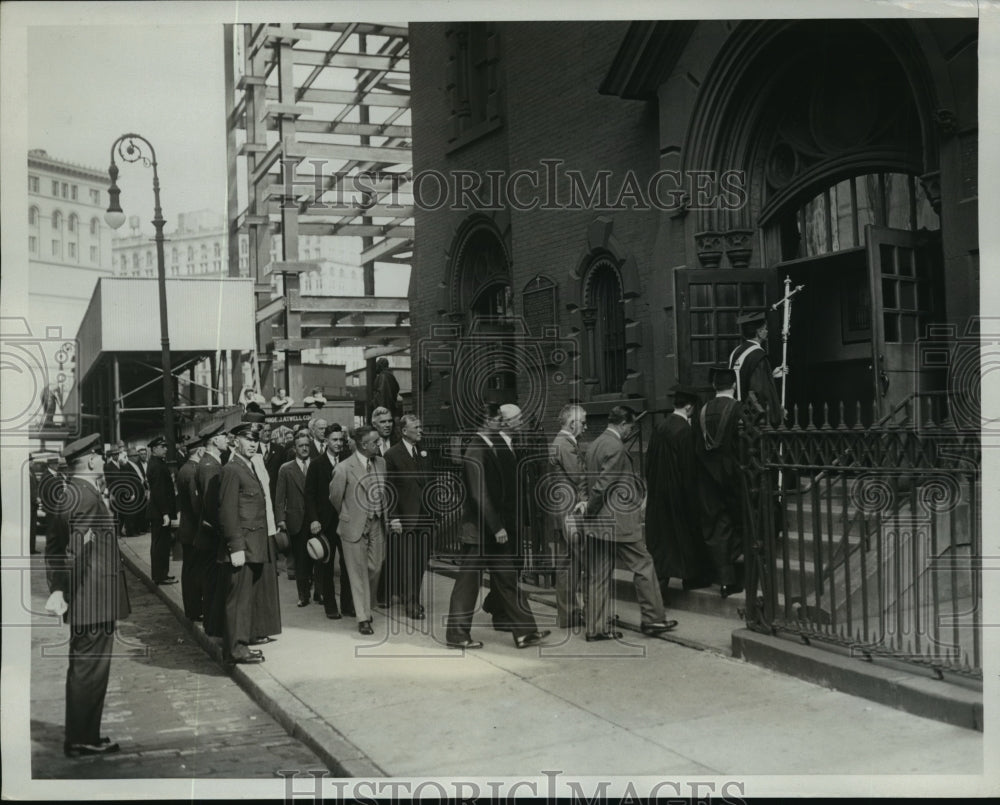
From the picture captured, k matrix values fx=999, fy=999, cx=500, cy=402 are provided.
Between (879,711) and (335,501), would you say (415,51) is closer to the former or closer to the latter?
(335,501)

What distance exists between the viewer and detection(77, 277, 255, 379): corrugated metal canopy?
16.1m

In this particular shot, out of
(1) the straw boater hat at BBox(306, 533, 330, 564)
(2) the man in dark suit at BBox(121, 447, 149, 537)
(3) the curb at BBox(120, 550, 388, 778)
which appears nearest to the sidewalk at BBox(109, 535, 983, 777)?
(3) the curb at BBox(120, 550, 388, 778)

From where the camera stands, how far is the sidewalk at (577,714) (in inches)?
227

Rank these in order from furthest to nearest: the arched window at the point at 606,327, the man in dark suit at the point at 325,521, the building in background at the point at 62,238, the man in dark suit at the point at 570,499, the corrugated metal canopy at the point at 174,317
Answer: the corrugated metal canopy at the point at 174,317 → the arched window at the point at 606,327 → the man in dark suit at the point at 325,521 → the man in dark suit at the point at 570,499 → the building in background at the point at 62,238

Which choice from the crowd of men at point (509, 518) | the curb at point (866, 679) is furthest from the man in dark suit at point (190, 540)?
the curb at point (866, 679)

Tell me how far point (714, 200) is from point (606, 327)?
9.69 feet

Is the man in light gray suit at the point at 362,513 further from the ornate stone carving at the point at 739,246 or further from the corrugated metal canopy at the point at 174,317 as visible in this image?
the corrugated metal canopy at the point at 174,317

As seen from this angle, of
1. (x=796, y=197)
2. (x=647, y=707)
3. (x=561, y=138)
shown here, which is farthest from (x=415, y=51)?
(x=647, y=707)

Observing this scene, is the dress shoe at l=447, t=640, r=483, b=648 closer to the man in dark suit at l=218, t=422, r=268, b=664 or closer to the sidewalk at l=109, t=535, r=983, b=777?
the sidewalk at l=109, t=535, r=983, b=777

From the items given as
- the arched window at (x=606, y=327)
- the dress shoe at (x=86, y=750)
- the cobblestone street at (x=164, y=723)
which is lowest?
the cobblestone street at (x=164, y=723)

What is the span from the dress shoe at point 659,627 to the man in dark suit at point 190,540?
4899 mm

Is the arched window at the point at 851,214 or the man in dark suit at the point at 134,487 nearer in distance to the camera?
the arched window at the point at 851,214

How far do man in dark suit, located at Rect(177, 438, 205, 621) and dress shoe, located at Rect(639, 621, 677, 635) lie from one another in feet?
16.1

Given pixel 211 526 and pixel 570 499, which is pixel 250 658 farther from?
pixel 570 499
